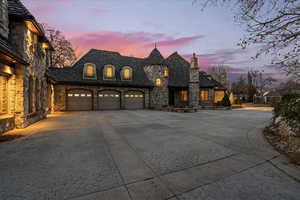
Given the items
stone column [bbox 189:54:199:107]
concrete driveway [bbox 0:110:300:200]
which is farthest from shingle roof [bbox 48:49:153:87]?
concrete driveway [bbox 0:110:300:200]

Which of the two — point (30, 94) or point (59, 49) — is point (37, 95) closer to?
point (30, 94)

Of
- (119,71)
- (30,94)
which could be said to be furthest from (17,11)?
(119,71)

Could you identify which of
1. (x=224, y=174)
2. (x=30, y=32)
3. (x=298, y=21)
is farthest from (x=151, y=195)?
(x=30, y=32)

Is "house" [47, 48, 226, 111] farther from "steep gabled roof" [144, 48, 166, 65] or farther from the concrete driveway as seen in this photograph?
the concrete driveway

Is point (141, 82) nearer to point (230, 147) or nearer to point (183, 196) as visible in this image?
point (230, 147)

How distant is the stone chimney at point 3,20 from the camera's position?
6.45 m

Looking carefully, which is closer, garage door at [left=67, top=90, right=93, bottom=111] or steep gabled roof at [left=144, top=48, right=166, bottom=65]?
garage door at [left=67, top=90, right=93, bottom=111]

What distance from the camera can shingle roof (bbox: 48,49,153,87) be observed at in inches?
647

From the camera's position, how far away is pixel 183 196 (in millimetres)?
2287

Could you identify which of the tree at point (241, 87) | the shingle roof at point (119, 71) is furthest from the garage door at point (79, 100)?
the tree at point (241, 87)

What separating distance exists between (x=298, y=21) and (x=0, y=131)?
11.8 meters

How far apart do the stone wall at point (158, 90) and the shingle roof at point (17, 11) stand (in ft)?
49.3

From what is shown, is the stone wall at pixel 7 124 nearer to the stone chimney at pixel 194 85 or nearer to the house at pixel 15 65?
the house at pixel 15 65

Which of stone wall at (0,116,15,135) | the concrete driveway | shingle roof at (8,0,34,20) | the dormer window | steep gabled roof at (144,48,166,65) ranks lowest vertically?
the concrete driveway
